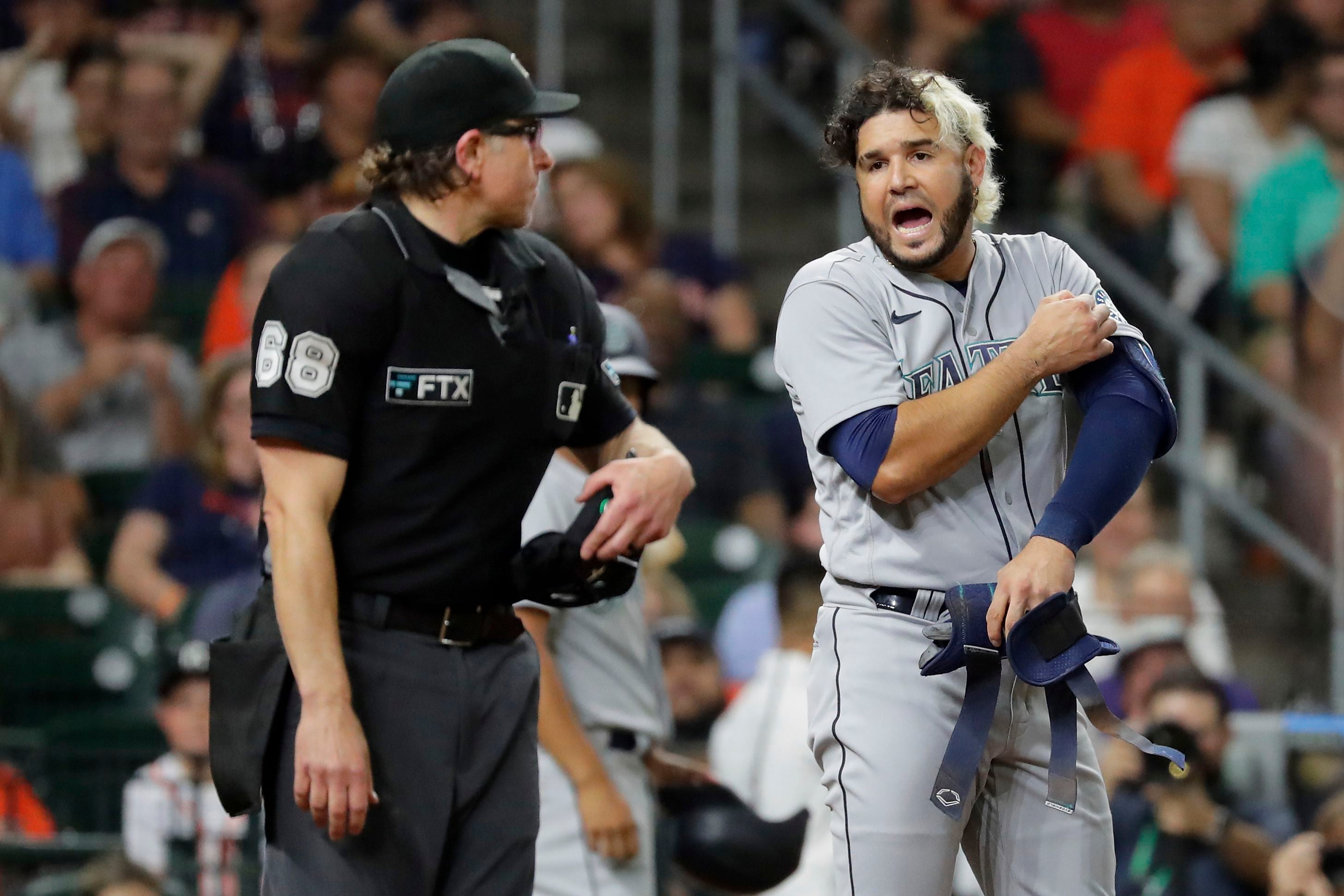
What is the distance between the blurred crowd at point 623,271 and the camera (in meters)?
6.11

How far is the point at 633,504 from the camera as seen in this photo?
10.1 ft

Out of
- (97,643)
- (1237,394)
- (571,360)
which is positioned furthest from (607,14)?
(571,360)

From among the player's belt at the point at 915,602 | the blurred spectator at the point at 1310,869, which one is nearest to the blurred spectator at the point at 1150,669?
the blurred spectator at the point at 1310,869

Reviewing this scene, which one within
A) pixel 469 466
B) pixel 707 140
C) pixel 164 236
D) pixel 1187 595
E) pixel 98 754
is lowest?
pixel 98 754

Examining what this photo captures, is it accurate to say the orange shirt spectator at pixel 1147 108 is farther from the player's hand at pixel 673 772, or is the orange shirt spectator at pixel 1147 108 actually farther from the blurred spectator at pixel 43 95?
the player's hand at pixel 673 772

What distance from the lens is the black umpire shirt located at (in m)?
2.86

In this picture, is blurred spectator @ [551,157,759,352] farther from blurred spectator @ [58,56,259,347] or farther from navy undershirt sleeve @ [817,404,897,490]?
navy undershirt sleeve @ [817,404,897,490]

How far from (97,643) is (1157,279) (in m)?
4.68

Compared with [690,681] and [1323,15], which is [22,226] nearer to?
[690,681]

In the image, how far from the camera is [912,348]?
3.03 metres

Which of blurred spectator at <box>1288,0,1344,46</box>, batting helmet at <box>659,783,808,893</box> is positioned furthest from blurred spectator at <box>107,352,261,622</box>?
blurred spectator at <box>1288,0,1344,46</box>

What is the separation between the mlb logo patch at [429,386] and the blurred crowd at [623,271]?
2441mm

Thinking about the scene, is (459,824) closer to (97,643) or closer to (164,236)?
(97,643)

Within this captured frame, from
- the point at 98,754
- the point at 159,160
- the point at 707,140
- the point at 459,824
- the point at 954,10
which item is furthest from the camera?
the point at 707,140
